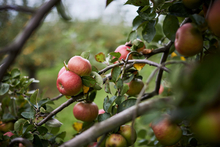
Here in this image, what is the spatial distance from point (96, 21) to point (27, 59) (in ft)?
6.11

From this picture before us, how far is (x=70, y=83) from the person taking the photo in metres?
0.46

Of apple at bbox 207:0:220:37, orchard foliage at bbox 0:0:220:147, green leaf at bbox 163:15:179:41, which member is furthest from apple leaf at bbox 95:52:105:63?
apple at bbox 207:0:220:37

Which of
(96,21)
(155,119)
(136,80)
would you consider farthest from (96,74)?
(96,21)

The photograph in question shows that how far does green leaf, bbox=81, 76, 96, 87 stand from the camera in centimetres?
47

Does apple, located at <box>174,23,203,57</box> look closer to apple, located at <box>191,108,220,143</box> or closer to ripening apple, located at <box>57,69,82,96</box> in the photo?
apple, located at <box>191,108,220,143</box>

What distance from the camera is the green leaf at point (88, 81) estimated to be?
0.47 meters

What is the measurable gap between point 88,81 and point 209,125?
0.33 meters

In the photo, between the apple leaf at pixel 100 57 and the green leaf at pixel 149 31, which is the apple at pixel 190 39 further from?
the apple leaf at pixel 100 57

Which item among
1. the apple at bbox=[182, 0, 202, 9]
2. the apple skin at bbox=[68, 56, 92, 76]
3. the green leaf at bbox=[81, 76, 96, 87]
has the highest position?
the apple at bbox=[182, 0, 202, 9]

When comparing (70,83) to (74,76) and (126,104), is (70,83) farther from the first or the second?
(126,104)

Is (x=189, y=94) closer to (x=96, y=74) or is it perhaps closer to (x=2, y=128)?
(x=96, y=74)

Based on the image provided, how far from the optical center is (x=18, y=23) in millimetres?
2164

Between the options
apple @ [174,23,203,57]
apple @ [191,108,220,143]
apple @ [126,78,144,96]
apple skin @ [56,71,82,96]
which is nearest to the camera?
apple @ [191,108,220,143]

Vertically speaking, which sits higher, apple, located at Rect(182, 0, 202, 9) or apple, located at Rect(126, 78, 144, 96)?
apple, located at Rect(182, 0, 202, 9)
